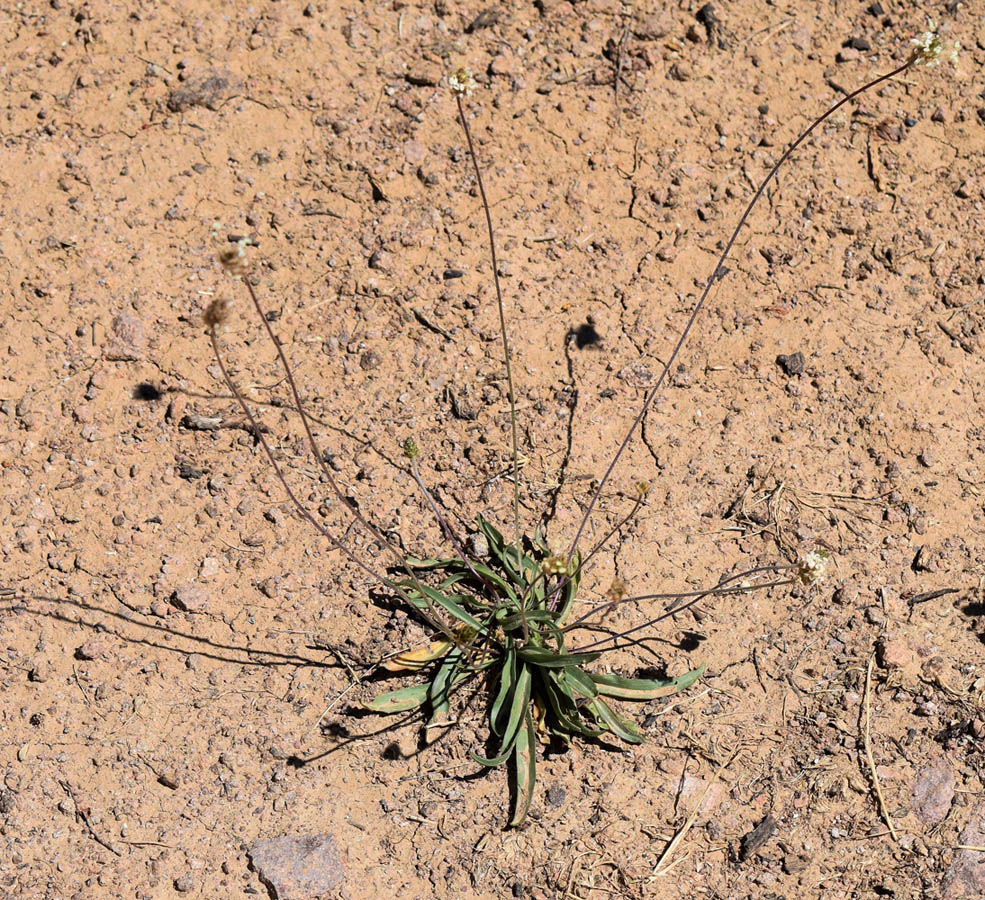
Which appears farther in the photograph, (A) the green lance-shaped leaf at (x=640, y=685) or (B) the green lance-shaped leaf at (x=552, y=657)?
(A) the green lance-shaped leaf at (x=640, y=685)

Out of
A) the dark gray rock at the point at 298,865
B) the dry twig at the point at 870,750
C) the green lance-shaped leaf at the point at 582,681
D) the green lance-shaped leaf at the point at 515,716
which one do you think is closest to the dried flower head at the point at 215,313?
the green lance-shaped leaf at the point at 515,716

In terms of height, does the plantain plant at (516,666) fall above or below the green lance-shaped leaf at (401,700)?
above

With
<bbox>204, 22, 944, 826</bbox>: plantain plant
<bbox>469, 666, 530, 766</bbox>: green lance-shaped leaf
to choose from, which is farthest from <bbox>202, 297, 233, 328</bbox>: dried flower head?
<bbox>469, 666, 530, 766</bbox>: green lance-shaped leaf

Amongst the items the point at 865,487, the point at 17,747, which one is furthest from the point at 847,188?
the point at 17,747

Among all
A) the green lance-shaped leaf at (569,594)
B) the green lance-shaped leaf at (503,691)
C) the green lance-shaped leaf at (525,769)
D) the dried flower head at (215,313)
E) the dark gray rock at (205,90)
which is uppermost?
the dark gray rock at (205,90)

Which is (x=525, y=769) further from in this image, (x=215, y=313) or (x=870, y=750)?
(x=215, y=313)

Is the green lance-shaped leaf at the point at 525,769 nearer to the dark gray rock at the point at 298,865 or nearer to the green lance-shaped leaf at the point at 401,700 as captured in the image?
the green lance-shaped leaf at the point at 401,700
